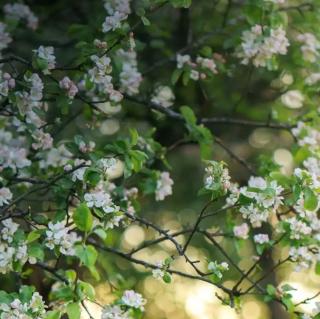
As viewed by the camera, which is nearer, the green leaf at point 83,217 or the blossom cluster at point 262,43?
the green leaf at point 83,217

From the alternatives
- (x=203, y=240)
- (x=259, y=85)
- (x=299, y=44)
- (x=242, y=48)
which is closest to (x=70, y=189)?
(x=242, y=48)

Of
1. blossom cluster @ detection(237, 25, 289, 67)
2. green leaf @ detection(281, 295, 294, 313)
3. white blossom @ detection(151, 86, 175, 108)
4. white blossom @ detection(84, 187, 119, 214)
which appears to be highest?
white blossom @ detection(151, 86, 175, 108)

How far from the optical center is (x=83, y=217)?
6.68 feet

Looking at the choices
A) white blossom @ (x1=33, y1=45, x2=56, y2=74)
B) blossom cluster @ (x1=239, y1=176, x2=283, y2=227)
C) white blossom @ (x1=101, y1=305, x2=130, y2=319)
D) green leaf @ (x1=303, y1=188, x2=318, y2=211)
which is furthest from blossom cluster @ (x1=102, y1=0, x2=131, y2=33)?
white blossom @ (x1=101, y1=305, x2=130, y2=319)

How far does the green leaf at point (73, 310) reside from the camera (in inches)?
81.4

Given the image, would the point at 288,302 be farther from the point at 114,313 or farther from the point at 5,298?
the point at 5,298

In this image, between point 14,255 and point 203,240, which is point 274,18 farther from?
point 203,240

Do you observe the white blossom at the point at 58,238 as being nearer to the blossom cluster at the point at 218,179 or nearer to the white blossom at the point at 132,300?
the white blossom at the point at 132,300

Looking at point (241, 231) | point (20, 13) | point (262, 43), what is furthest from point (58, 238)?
point (20, 13)

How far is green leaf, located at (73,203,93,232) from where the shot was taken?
2033 millimetres

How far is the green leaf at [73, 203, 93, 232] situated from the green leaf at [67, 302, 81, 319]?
0.23 meters

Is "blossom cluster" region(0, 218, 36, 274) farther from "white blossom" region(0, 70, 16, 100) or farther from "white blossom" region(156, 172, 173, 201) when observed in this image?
"white blossom" region(156, 172, 173, 201)

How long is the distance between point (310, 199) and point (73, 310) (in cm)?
79

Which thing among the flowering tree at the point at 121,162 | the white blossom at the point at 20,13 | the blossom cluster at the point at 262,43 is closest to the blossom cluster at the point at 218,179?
the flowering tree at the point at 121,162
